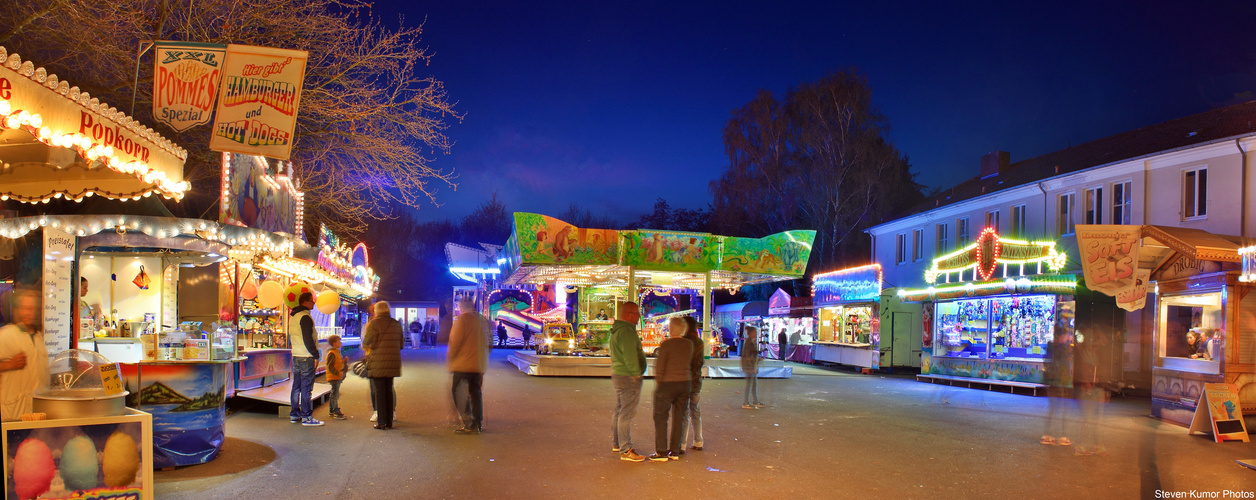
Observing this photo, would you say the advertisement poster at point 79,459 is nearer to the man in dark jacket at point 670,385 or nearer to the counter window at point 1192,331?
the man in dark jacket at point 670,385

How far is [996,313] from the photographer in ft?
61.8

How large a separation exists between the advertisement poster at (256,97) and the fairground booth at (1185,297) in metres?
11.8

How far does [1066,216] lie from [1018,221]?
186 cm

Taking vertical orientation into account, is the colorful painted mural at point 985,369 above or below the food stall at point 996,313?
below

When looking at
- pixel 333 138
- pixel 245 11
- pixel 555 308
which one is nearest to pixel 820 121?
pixel 555 308

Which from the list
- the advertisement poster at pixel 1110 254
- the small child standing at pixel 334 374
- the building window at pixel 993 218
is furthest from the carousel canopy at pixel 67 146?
the building window at pixel 993 218

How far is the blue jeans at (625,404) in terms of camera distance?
25.2ft

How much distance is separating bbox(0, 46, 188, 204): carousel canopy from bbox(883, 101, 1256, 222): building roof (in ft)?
62.7

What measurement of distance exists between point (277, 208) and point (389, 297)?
2924 centimetres

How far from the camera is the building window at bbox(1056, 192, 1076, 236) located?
787 inches

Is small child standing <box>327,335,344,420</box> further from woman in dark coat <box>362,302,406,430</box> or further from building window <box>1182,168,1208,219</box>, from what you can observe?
building window <box>1182,168,1208,219</box>

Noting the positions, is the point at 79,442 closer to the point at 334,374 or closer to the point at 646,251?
the point at 334,374

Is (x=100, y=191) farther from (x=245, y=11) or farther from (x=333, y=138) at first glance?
(x=333, y=138)

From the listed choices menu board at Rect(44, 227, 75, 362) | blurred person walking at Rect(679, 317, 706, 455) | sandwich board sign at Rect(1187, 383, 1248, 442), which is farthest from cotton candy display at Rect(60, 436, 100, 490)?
sandwich board sign at Rect(1187, 383, 1248, 442)
